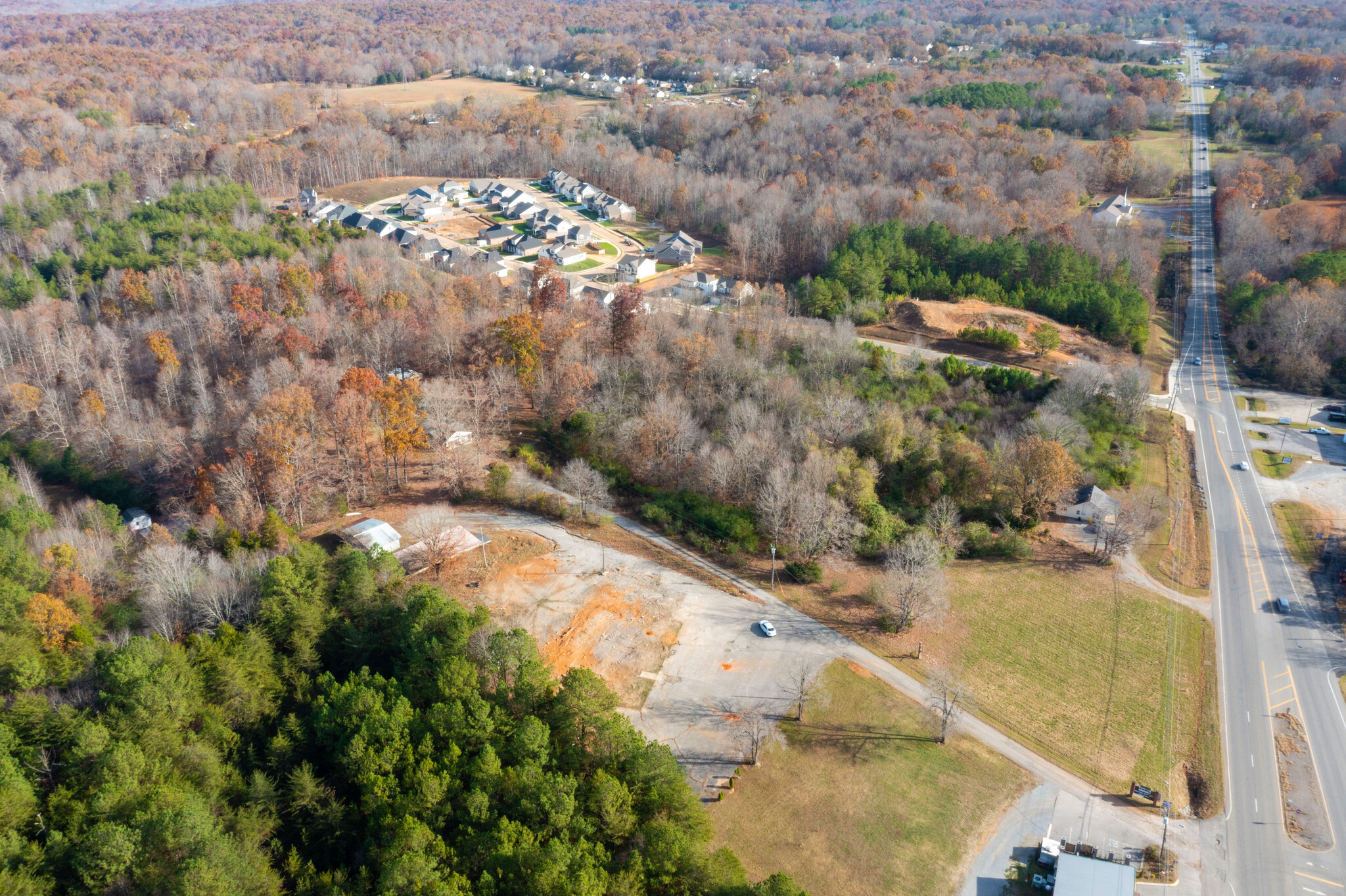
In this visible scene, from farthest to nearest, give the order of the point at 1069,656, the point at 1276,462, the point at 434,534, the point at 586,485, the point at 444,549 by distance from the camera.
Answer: the point at 1276,462
the point at 586,485
the point at 434,534
the point at 444,549
the point at 1069,656

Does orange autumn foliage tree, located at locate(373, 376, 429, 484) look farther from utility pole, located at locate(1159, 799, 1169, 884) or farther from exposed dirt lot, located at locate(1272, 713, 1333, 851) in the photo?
exposed dirt lot, located at locate(1272, 713, 1333, 851)

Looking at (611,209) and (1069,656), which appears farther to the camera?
(611,209)

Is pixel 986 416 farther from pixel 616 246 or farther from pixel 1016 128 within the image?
pixel 1016 128

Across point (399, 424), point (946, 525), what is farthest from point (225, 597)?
point (946, 525)

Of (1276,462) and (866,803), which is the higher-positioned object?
(1276,462)

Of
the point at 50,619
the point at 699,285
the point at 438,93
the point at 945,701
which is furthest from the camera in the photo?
the point at 438,93

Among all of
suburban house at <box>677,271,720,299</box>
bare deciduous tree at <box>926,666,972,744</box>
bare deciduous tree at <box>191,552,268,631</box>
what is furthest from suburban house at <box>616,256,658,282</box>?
bare deciduous tree at <box>926,666,972,744</box>

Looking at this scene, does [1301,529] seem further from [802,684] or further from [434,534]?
[434,534]
